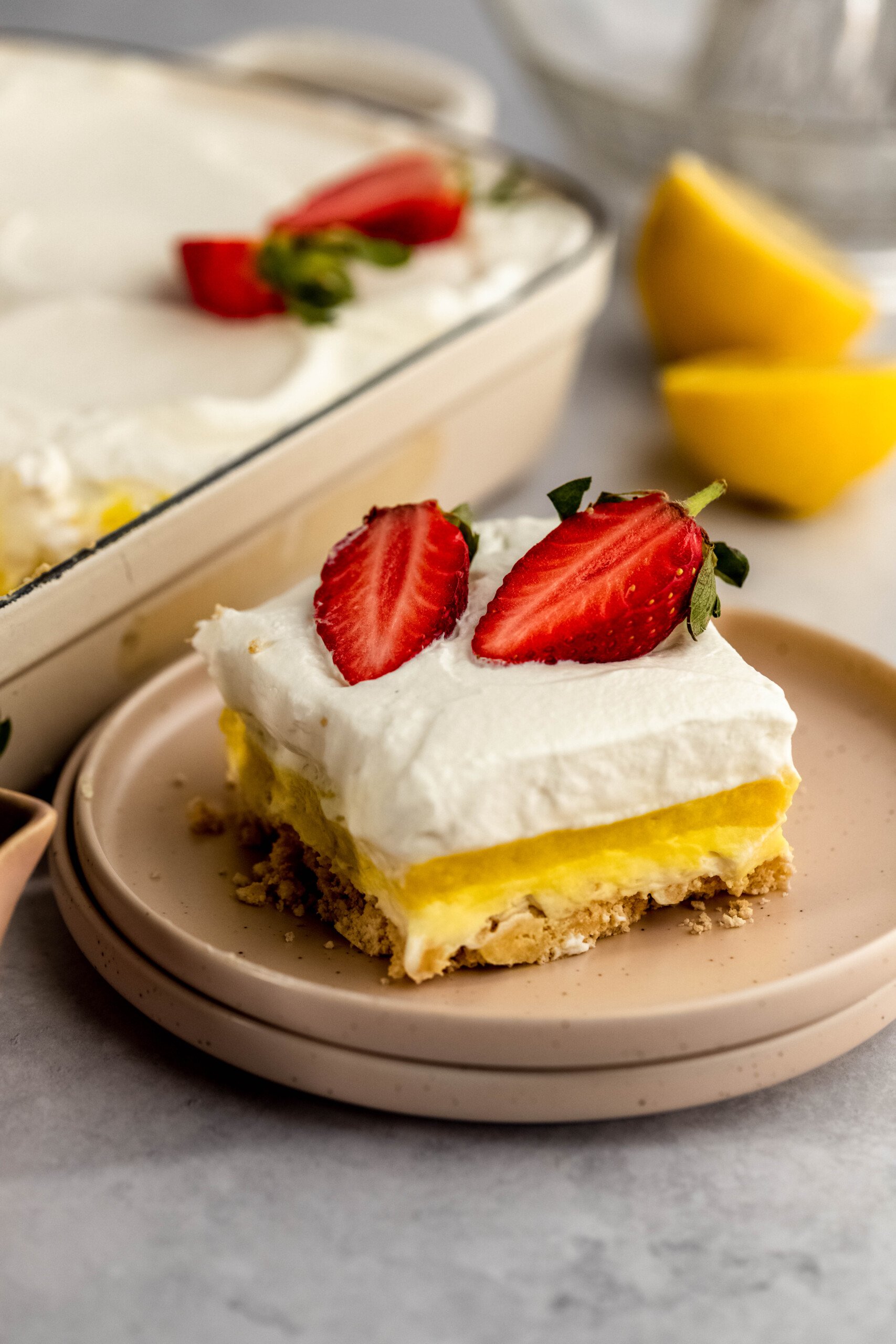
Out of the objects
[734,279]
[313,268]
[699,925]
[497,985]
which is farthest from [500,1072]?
[734,279]

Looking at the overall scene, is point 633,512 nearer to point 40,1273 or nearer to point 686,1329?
point 686,1329

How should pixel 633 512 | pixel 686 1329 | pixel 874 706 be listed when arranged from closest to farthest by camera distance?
pixel 686 1329 < pixel 633 512 < pixel 874 706

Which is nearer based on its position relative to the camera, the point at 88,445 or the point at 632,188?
the point at 88,445

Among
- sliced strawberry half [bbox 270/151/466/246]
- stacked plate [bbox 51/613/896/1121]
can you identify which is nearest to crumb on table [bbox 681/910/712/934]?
stacked plate [bbox 51/613/896/1121]

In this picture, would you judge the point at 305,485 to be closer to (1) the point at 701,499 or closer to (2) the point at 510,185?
(1) the point at 701,499

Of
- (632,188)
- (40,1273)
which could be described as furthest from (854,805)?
(632,188)

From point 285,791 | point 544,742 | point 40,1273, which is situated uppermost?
point 544,742

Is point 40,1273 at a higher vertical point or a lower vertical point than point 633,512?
lower

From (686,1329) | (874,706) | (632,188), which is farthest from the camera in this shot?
(632,188)
